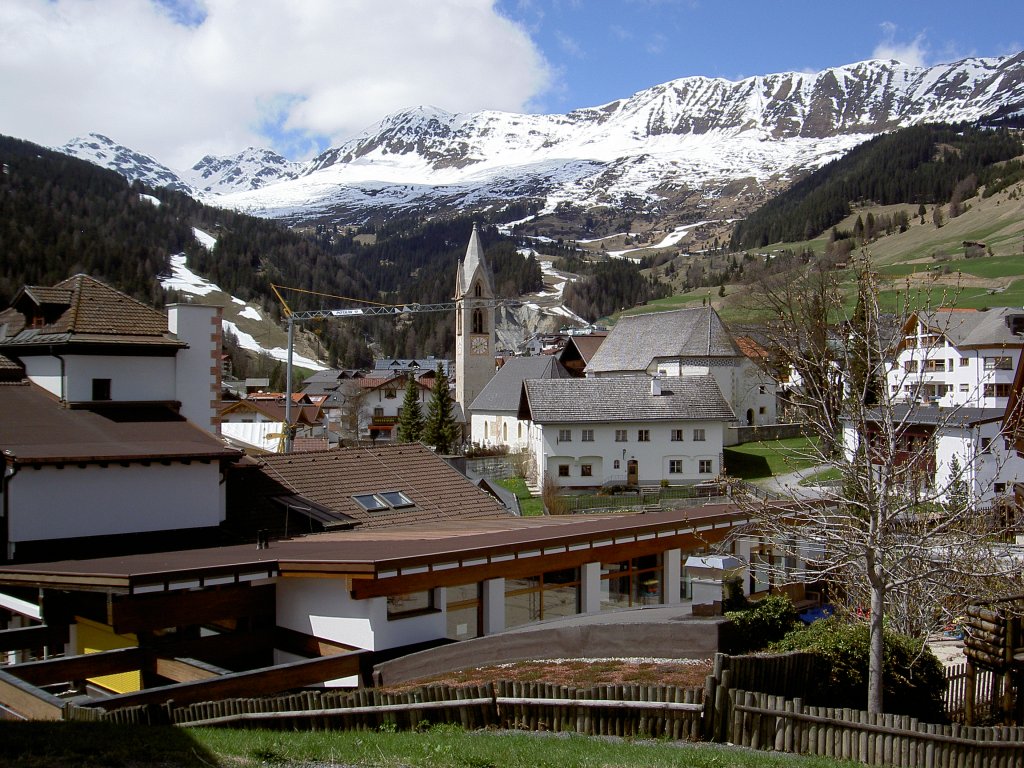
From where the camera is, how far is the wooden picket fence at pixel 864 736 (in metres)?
9.05

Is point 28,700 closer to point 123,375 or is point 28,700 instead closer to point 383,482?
point 123,375

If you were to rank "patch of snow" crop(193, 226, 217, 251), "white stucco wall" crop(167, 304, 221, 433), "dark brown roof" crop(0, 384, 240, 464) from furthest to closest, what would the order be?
"patch of snow" crop(193, 226, 217, 251), "white stucco wall" crop(167, 304, 221, 433), "dark brown roof" crop(0, 384, 240, 464)

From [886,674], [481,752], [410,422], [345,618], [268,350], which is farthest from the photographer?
[268,350]

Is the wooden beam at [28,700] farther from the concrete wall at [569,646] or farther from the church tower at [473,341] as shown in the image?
the church tower at [473,341]

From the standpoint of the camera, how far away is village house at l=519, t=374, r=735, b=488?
4972 cm

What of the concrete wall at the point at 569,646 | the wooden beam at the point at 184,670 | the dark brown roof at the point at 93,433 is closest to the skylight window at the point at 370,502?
the dark brown roof at the point at 93,433

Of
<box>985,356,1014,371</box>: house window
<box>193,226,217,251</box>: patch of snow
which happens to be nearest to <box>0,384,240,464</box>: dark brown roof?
<box>985,356,1014,371</box>: house window

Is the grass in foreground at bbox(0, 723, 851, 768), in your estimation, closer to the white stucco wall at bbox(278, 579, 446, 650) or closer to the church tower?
the white stucco wall at bbox(278, 579, 446, 650)

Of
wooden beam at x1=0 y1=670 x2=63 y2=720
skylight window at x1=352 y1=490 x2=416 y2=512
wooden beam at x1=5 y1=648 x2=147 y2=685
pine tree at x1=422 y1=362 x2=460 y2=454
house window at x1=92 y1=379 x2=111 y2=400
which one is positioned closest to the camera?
wooden beam at x1=0 y1=670 x2=63 y2=720

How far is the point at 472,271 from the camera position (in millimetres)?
90125

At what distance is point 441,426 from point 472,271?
32.4 meters

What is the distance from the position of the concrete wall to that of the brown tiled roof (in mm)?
8098

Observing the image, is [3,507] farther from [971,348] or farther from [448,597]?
[971,348]

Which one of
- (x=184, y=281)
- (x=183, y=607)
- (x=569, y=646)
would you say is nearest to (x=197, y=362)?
(x=183, y=607)
